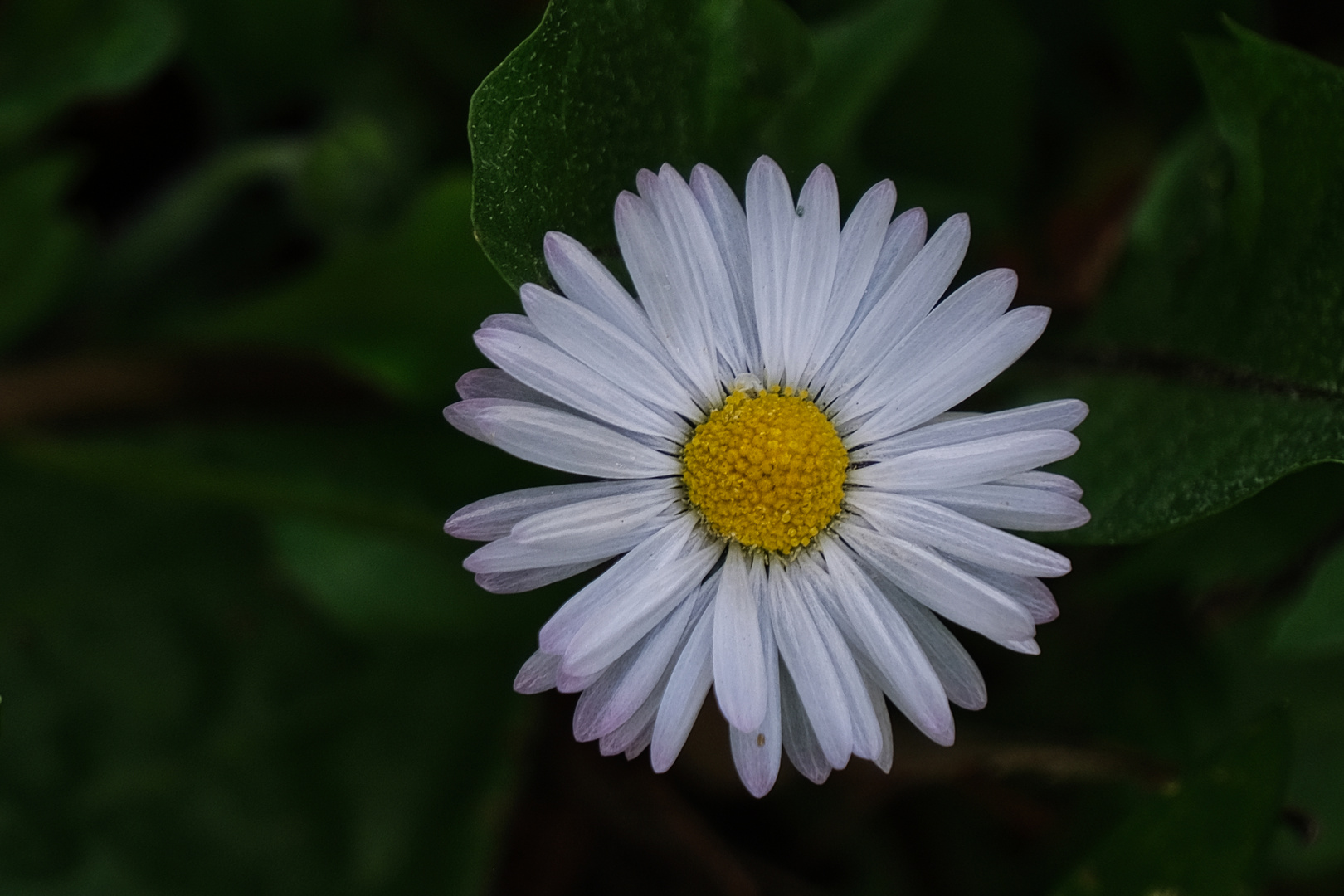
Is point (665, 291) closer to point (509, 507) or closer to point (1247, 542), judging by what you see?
point (509, 507)

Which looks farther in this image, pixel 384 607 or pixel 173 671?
pixel 173 671

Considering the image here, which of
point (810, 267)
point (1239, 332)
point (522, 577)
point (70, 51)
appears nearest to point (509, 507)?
point (522, 577)

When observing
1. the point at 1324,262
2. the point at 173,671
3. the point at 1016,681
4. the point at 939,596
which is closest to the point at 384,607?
the point at 173,671

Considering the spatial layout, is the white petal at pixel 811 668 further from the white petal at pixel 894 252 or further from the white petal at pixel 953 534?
the white petal at pixel 894 252

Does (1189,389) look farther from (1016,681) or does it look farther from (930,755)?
(1016,681)

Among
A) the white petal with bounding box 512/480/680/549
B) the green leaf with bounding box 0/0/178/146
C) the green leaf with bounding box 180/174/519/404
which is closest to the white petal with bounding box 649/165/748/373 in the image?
the white petal with bounding box 512/480/680/549

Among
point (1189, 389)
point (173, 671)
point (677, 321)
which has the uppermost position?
point (677, 321)

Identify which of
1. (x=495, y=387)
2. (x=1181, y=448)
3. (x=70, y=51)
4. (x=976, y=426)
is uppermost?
(x=70, y=51)
